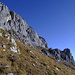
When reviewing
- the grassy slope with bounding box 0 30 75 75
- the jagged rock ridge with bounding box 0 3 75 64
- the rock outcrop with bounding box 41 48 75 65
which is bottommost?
the grassy slope with bounding box 0 30 75 75

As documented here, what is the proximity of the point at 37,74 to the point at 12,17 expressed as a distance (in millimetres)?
90519

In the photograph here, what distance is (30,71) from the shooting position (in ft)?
88.0

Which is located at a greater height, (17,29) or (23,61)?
(17,29)

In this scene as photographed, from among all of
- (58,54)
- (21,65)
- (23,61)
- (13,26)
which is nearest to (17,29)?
(13,26)

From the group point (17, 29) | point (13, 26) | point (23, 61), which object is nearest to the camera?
point (23, 61)

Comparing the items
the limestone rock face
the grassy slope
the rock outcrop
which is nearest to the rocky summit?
the grassy slope

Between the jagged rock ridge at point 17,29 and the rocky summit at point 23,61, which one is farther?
the jagged rock ridge at point 17,29

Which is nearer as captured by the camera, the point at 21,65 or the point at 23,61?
the point at 21,65

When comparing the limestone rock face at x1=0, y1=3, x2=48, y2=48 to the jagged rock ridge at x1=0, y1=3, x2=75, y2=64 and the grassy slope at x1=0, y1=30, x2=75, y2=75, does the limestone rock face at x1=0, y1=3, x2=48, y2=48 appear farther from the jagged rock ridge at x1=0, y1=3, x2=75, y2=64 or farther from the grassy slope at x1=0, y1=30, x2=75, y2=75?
the grassy slope at x1=0, y1=30, x2=75, y2=75

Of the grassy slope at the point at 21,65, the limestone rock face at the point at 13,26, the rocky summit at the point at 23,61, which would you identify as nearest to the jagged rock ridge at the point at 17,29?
the limestone rock face at the point at 13,26

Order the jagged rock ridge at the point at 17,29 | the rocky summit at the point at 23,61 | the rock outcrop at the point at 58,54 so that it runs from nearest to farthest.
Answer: the rocky summit at the point at 23,61 < the jagged rock ridge at the point at 17,29 < the rock outcrop at the point at 58,54

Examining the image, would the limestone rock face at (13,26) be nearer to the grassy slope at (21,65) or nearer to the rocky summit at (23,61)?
the rocky summit at (23,61)

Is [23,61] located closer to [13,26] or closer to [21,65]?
[21,65]

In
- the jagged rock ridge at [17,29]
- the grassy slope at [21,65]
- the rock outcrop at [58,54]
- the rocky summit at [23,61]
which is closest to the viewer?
the grassy slope at [21,65]
